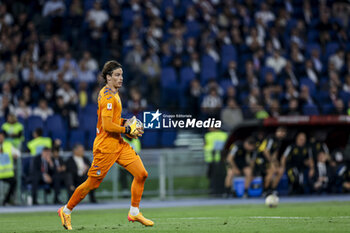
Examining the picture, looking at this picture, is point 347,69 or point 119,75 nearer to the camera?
point 119,75

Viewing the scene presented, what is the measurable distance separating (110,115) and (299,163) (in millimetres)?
10040

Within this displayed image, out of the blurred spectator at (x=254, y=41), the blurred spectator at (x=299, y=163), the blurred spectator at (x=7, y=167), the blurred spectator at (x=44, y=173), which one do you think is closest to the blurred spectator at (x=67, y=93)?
the blurred spectator at (x=44, y=173)

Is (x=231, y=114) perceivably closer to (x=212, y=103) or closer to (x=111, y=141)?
(x=212, y=103)

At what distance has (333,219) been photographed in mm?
10023

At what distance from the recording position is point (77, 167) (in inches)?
658

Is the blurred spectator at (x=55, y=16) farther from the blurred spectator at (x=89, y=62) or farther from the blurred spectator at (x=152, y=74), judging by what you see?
the blurred spectator at (x=152, y=74)

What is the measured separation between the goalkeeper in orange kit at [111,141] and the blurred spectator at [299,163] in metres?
9.16

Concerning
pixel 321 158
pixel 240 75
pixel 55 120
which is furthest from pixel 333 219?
pixel 240 75

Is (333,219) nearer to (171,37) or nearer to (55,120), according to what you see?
(55,120)

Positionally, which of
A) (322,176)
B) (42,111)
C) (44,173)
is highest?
(42,111)

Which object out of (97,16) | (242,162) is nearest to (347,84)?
(242,162)

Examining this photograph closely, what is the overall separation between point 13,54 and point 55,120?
3.44m

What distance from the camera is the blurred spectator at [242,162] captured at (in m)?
17.2

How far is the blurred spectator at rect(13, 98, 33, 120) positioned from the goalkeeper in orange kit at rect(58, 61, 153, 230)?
9.73 meters
